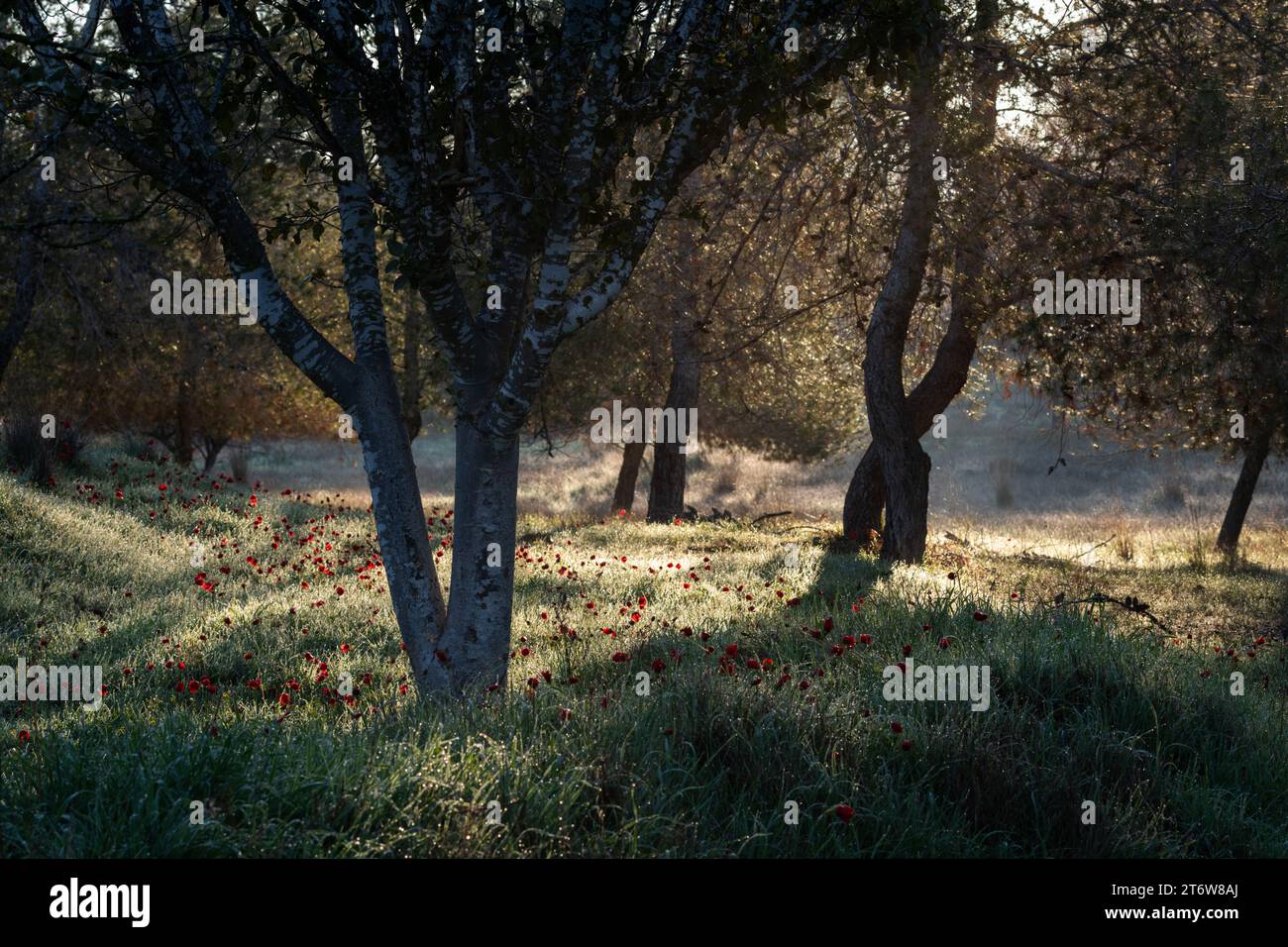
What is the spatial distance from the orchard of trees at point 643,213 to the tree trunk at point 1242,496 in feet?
0.23

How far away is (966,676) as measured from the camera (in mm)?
5000

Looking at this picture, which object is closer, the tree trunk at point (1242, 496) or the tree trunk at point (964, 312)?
the tree trunk at point (964, 312)

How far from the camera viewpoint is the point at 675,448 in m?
18.5

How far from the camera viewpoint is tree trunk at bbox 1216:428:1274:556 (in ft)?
55.6

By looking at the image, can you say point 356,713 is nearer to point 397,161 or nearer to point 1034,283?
point 397,161

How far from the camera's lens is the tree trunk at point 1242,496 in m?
17.0

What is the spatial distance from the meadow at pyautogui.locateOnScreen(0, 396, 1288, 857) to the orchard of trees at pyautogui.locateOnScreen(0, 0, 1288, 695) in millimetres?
1127

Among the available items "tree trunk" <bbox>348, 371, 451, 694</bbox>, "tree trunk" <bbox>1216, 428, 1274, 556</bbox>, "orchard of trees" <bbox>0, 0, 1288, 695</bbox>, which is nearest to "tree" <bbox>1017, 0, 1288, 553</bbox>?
"orchard of trees" <bbox>0, 0, 1288, 695</bbox>

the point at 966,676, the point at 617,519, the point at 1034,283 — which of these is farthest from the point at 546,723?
the point at 617,519

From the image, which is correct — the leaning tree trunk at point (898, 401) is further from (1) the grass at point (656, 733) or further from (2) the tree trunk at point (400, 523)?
(2) the tree trunk at point (400, 523)

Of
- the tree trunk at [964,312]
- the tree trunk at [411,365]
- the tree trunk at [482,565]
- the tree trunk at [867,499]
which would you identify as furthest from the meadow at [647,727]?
the tree trunk at [411,365]

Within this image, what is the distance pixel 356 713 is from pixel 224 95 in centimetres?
334

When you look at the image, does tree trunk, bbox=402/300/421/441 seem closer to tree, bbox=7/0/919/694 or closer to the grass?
the grass

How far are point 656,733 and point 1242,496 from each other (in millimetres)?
16741
